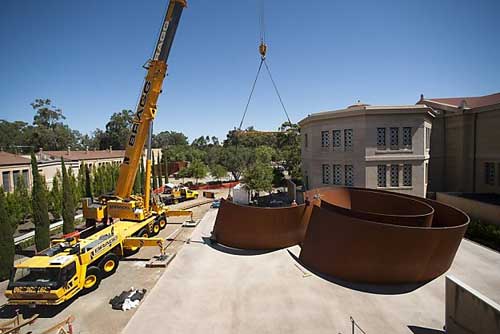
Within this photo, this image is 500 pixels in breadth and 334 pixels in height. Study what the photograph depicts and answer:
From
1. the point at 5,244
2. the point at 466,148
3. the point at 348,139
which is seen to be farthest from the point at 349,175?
the point at 5,244

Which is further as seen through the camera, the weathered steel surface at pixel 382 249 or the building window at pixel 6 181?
the building window at pixel 6 181

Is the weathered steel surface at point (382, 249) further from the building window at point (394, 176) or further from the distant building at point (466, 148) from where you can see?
the distant building at point (466, 148)

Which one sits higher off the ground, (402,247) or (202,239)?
(402,247)

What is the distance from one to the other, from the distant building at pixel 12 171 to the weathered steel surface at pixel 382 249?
98.7ft

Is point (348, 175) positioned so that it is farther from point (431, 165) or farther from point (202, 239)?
point (202, 239)

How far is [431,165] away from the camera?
87.9ft

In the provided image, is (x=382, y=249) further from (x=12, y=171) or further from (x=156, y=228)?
(x=12, y=171)

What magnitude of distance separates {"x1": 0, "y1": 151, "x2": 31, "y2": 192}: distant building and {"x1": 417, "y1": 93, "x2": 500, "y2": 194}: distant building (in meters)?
41.9

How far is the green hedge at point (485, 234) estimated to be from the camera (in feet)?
51.2

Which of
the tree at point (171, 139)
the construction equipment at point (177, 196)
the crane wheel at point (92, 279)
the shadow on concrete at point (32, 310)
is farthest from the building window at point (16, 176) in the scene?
the tree at point (171, 139)

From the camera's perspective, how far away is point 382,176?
80.3 ft

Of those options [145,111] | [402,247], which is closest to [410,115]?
[402,247]

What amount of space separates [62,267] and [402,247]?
44.3 ft

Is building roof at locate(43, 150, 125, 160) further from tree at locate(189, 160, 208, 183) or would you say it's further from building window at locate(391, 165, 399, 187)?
building window at locate(391, 165, 399, 187)
